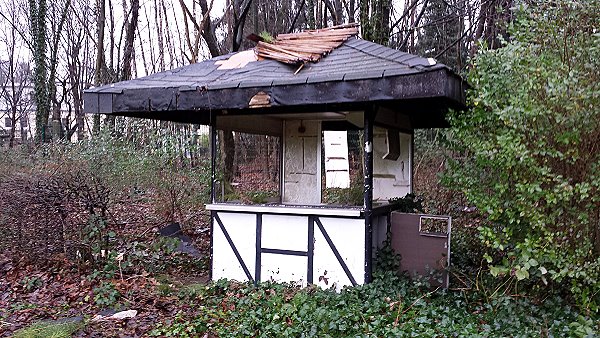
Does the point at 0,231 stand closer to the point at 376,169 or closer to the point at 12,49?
the point at 376,169

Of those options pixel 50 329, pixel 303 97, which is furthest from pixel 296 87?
pixel 50 329

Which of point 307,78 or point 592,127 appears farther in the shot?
point 307,78

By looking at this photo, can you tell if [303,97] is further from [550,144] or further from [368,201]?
[550,144]

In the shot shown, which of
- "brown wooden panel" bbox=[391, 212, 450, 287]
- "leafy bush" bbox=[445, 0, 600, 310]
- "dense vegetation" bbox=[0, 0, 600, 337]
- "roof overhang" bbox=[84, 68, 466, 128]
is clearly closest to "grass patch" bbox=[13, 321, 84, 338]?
"dense vegetation" bbox=[0, 0, 600, 337]

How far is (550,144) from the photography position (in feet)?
13.2

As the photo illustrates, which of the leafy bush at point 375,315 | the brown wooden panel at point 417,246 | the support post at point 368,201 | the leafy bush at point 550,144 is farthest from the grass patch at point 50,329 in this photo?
the leafy bush at point 550,144

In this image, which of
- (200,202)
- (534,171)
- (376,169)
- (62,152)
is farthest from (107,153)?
(534,171)

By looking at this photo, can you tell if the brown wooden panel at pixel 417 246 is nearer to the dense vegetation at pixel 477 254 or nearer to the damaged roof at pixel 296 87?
the dense vegetation at pixel 477 254

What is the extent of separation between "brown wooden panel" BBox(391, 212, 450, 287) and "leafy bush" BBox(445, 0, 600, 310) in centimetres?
78

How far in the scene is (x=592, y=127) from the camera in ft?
12.4

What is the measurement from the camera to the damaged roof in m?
4.41

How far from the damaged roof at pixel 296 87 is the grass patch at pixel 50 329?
230 cm

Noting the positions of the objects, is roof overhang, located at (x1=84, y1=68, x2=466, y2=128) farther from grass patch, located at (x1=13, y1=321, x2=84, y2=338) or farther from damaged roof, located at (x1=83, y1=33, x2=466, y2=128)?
grass patch, located at (x1=13, y1=321, x2=84, y2=338)

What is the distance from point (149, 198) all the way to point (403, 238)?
5680 mm
